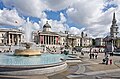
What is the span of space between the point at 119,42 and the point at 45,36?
61362 mm

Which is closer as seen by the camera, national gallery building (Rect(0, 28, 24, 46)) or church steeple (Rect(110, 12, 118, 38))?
national gallery building (Rect(0, 28, 24, 46))

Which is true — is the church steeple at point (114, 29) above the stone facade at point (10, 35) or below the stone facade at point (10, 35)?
above

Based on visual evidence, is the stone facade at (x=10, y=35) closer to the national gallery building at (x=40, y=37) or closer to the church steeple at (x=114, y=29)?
the national gallery building at (x=40, y=37)

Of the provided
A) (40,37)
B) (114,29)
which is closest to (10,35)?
(40,37)

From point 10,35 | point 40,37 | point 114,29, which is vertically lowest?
point 40,37

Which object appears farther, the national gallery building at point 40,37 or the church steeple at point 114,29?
the church steeple at point 114,29

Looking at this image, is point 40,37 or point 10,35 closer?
point 10,35

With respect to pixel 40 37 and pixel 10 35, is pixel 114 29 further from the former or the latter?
pixel 10 35

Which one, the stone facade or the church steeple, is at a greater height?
the church steeple

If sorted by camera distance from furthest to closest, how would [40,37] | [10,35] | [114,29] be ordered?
[114,29] < [40,37] < [10,35]

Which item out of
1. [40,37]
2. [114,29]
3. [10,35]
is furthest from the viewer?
[114,29]

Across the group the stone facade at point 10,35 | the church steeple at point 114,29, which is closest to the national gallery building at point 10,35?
the stone facade at point 10,35

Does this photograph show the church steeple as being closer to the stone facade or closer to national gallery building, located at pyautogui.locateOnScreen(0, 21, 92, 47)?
national gallery building, located at pyautogui.locateOnScreen(0, 21, 92, 47)

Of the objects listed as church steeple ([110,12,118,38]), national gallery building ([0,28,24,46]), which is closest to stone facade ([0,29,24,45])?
national gallery building ([0,28,24,46])
